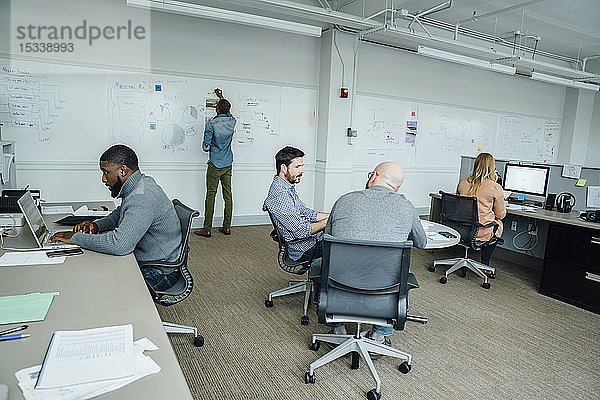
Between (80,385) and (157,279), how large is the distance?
136cm

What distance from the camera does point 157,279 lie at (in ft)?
7.75

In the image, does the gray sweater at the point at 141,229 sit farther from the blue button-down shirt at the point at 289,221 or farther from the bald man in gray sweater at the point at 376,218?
the bald man in gray sweater at the point at 376,218

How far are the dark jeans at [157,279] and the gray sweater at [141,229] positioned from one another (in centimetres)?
9

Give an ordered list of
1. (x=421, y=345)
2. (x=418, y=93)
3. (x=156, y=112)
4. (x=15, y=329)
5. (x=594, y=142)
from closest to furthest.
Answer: (x=15, y=329) < (x=421, y=345) < (x=156, y=112) < (x=418, y=93) < (x=594, y=142)

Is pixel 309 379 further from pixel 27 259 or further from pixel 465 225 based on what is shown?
pixel 465 225

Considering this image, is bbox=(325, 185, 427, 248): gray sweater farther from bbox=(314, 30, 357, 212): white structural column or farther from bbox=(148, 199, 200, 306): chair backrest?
bbox=(314, 30, 357, 212): white structural column

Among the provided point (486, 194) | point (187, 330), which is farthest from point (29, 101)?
point (486, 194)

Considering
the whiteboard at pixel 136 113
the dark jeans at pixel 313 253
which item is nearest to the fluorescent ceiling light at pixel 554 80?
the whiteboard at pixel 136 113

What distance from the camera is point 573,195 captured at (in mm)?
4195

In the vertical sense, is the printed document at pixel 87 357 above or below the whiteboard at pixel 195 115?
below

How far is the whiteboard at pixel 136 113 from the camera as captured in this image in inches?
179

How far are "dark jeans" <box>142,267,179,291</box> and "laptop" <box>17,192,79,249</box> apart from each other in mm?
394

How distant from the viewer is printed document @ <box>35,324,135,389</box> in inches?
41.6

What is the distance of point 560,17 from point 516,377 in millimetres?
5678
